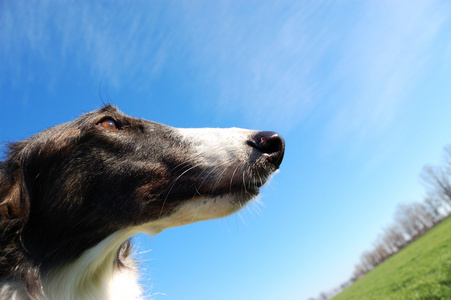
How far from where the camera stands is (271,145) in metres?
3.21

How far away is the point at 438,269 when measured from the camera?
1255 cm

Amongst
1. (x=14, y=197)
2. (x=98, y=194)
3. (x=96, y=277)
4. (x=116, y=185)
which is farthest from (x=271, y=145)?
(x=14, y=197)

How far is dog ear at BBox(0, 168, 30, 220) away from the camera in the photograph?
9.95ft

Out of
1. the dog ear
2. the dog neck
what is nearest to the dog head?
the dog ear

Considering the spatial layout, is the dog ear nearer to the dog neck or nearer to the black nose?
the dog neck

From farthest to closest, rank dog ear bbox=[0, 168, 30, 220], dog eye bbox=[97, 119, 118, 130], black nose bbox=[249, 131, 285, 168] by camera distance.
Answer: dog eye bbox=[97, 119, 118, 130] < black nose bbox=[249, 131, 285, 168] < dog ear bbox=[0, 168, 30, 220]

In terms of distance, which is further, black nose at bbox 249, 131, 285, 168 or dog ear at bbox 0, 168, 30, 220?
black nose at bbox 249, 131, 285, 168

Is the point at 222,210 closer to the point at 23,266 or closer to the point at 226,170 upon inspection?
the point at 226,170

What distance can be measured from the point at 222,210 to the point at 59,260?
1.69 meters

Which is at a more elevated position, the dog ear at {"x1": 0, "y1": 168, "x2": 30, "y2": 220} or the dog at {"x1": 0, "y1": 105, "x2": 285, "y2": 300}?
the dog ear at {"x1": 0, "y1": 168, "x2": 30, "y2": 220}

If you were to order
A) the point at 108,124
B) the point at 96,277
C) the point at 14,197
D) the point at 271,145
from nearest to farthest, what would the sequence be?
the point at 14,197, the point at 271,145, the point at 96,277, the point at 108,124

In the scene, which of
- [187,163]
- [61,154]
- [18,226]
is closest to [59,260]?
[18,226]

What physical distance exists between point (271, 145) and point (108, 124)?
73.6 inches

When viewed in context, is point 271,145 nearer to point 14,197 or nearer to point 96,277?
point 96,277
